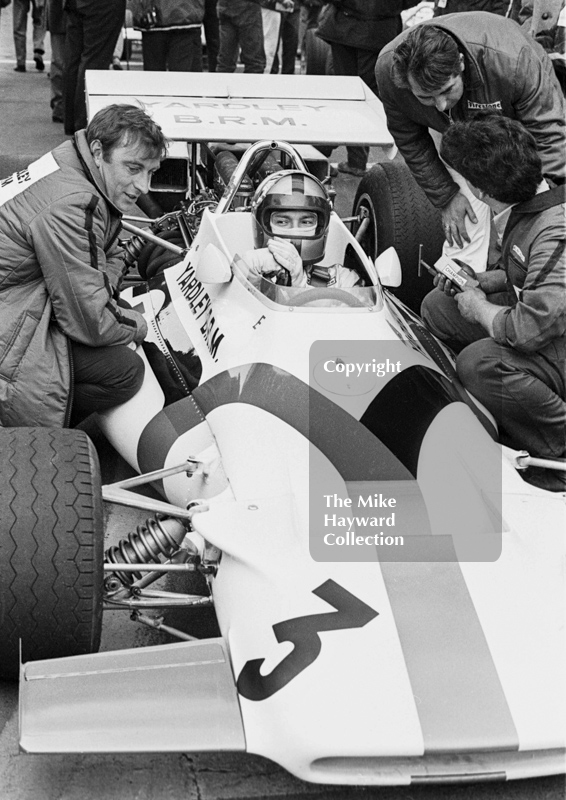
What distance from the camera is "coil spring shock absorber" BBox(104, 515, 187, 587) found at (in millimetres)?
3244

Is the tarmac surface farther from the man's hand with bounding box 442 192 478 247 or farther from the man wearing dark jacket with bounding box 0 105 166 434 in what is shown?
the man's hand with bounding box 442 192 478 247

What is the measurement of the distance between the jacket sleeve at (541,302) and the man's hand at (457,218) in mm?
1235

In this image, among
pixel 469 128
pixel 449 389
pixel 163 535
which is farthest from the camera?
pixel 469 128

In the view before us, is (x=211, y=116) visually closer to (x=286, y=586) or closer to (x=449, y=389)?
(x=449, y=389)

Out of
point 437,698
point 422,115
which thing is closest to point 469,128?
point 422,115

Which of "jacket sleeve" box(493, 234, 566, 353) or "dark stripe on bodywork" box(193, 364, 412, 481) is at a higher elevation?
"jacket sleeve" box(493, 234, 566, 353)

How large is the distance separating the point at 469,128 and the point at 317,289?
86 cm

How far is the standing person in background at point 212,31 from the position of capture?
10.4m

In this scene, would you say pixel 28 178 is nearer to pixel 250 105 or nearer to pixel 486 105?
pixel 486 105

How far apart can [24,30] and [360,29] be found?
17.6 feet

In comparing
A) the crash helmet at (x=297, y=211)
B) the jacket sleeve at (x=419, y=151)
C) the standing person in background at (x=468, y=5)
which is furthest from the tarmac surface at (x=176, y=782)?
the standing person in background at (x=468, y=5)

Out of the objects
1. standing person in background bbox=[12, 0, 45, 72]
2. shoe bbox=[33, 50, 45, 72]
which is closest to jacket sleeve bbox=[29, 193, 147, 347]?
standing person in background bbox=[12, 0, 45, 72]

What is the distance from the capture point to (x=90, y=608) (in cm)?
294

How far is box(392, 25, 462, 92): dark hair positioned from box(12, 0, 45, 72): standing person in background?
8007mm
